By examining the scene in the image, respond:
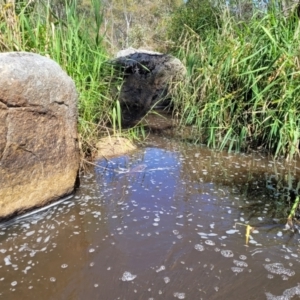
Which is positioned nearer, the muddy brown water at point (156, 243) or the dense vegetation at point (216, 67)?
the muddy brown water at point (156, 243)

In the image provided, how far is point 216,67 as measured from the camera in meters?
4.05

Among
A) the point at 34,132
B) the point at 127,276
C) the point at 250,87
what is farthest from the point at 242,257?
the point at 250,87

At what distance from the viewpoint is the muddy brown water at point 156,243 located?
161cm

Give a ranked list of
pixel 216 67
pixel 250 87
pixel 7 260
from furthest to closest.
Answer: pixel 216 67 < pixel 250 87 < pixel 7 260

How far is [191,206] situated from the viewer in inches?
96.0

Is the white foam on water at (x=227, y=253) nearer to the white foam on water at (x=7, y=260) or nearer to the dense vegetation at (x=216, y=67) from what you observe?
the white foam on water at (x=7, y=260)

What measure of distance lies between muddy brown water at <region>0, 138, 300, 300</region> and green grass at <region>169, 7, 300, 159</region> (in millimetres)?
652

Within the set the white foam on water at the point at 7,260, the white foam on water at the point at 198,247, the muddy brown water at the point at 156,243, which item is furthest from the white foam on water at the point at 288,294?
the white foam on water at the point at 7,260

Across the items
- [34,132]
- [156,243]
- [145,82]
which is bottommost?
[145,82]

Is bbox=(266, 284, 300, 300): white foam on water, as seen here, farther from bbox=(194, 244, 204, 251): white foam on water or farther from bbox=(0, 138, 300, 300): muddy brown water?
bbox=(194, 244, 204, 251): white foam on water

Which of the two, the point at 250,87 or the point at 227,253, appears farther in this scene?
the point at 250,87

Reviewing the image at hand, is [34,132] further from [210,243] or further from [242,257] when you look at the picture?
[242,257]

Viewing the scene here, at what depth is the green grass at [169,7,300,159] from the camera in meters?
3.37

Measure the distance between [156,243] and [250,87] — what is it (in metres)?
2.12
